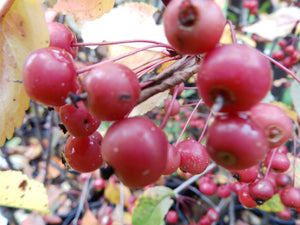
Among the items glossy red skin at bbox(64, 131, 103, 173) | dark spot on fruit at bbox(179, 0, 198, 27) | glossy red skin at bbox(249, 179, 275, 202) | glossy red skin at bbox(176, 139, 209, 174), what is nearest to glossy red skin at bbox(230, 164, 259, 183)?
glossy red skin at bbox(249, 179, 275, 202)

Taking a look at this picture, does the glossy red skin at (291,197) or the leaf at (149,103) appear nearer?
the leaf at (149,103)

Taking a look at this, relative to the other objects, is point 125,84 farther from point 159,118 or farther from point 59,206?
point 59,206

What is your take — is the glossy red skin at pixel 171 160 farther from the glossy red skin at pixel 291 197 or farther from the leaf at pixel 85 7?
the glossy red skin at pixel 291 197

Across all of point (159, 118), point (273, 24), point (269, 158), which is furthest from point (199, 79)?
point (159, 118)

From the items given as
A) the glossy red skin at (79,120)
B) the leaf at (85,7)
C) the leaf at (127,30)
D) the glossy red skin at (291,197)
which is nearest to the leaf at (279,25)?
the leaf at (127,30)

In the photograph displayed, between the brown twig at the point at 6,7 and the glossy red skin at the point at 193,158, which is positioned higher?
the brown twig at the point at 6,7

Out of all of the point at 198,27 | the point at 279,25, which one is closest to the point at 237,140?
the point at 198,27
